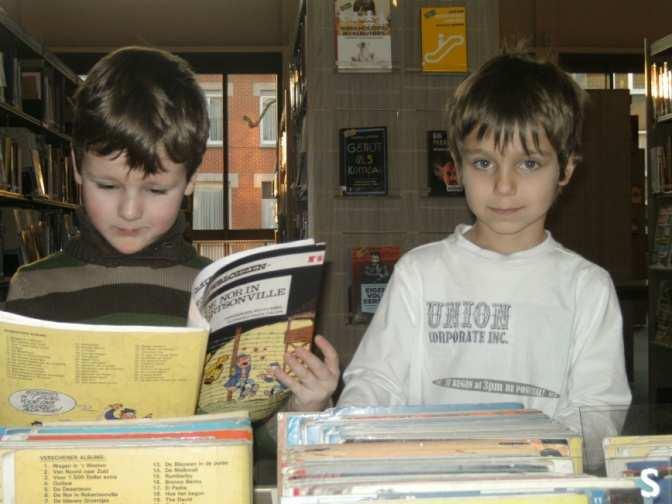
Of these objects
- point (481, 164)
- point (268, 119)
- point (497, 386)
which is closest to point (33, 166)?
point (481, 164)

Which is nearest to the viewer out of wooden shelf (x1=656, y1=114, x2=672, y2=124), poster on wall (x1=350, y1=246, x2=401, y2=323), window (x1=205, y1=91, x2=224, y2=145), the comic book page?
the comic book page

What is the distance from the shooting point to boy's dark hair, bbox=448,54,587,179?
4.23 ft

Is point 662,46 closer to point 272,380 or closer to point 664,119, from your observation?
point 664,119

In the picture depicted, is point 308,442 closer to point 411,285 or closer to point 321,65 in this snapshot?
point 411,285

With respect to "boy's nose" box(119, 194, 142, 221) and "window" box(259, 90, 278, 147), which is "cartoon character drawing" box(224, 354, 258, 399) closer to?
"boy's nose" box(119, 194, 142, 221)

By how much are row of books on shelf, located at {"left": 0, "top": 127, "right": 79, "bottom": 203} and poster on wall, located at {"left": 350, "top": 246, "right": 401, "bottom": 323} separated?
179 cm

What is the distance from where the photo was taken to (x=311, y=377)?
40.6 inches

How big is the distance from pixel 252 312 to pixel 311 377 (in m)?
0.15

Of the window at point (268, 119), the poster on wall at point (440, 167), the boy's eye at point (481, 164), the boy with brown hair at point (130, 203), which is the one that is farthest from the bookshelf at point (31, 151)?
the window at point (268, 119)

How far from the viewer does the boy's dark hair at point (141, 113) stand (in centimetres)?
116

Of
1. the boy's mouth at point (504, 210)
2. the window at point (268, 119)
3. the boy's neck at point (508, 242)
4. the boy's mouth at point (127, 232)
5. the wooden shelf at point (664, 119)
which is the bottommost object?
the boy's neck at point (508, 242)

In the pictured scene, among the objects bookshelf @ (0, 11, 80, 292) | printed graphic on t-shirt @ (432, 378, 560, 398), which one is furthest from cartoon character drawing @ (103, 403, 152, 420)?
bookshelf @ (0, 11, 80, 292)

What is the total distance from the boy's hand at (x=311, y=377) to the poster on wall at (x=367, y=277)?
2268mm

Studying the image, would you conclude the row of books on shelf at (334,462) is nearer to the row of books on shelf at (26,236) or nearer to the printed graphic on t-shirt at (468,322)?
the printed graphic on t-shirt at (468,322)
